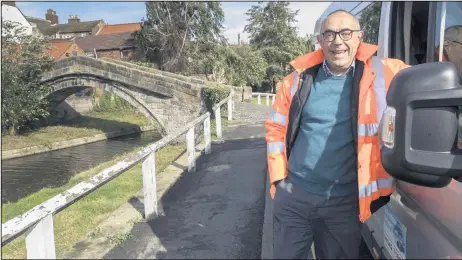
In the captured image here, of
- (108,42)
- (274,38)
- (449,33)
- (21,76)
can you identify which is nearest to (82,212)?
(449,33)

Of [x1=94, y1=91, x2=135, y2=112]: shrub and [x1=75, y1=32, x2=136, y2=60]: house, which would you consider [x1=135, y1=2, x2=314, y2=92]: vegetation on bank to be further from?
[x1=75, y1=32, x2=136, y2=60]: house

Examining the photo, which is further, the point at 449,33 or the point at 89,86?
the point at 89,86

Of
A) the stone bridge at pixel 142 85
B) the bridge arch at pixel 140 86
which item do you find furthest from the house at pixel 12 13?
the stone bridge at pixel 142 85

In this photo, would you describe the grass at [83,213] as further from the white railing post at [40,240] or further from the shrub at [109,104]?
the shrub at [109,104]

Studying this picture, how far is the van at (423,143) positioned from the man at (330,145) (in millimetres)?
214

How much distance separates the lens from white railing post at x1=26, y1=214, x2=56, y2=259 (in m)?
2.28

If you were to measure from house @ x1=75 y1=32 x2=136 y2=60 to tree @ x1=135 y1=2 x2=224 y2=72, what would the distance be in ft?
37.1

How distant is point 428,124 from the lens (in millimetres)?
1200

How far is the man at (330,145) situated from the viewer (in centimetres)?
220

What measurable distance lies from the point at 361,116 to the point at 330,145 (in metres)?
0.25

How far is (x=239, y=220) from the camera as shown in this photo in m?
4.35

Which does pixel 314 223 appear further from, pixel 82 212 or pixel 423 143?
pixel 82 212

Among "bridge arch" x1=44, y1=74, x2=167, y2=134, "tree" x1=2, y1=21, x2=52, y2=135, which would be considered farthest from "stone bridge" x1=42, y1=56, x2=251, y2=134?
"tree" x1=2, y1=21, x2=52, y2=135

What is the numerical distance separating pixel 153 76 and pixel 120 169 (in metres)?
17.5
